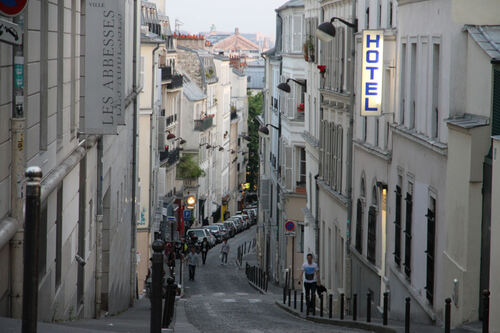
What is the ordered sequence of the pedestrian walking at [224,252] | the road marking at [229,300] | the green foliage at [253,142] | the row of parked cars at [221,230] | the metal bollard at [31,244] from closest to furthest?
the metal bollard at [31,244] → the road marking at [229,300] → the pedestrian walking at [224,252] → the row of parked cars at [221,230] → the green foliage at [253,142]

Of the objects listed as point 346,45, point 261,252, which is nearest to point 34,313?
point 346,45

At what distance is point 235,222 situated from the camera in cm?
7781

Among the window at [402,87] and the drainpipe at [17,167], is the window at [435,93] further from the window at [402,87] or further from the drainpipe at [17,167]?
the drainpipe at [17,167]

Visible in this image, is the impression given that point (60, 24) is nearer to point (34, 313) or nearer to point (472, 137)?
point (472, 137)

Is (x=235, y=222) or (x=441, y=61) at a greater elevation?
(x=441, y=61)

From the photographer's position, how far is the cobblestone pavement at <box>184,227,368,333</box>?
1817 cm

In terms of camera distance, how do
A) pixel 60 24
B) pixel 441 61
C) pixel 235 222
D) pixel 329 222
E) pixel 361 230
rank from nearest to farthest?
1. pixel 60 24
2. pixel 441 61
3. pixel 361 230
4. pixel 329 222
5. pixel 235 222

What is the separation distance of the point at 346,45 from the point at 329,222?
5740 mm

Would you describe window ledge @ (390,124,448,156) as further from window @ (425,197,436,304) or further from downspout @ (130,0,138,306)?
downspout @ (130,0,138,306)

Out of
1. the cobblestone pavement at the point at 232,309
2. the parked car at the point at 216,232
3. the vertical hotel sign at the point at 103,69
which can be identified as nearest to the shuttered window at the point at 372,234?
the cobblestone pavement at the point at 232,309

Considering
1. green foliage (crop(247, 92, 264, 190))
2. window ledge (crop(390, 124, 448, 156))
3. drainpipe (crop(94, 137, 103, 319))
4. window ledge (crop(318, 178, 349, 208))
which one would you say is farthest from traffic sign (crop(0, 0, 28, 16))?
green foliage (crop(247, 92, 264, 190))

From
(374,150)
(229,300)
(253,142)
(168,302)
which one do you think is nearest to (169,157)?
(229,300)

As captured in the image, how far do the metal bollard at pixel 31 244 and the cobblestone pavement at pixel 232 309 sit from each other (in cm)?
1159

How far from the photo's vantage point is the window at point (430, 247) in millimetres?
15906
